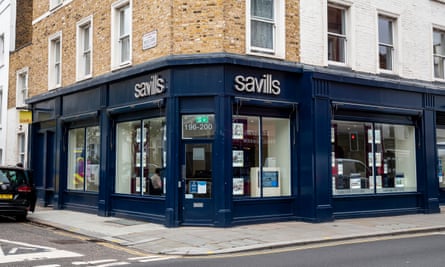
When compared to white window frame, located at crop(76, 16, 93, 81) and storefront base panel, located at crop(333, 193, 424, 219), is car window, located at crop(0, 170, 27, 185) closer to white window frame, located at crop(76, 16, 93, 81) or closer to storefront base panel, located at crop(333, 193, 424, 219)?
white window frame, located at crop(76, 16, 93, 81)

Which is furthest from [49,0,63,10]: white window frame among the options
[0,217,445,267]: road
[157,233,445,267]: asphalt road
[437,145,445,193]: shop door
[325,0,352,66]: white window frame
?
[437,145,445,193]: shop door

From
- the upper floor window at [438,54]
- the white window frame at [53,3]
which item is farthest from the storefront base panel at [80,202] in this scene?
the upper floor window at [438,54]

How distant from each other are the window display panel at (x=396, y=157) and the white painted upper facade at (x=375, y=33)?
1901mm

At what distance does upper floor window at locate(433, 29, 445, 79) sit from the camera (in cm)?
1848

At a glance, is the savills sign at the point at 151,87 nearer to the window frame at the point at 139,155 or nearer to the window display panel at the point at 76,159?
the window frame at the point at 139,155

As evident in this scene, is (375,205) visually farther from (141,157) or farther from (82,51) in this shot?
(82,51)

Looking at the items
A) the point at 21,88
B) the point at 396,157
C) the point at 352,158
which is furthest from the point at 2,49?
the point at 396,157

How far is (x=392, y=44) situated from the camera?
55.7 feet

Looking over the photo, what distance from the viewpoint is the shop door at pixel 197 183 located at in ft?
43.2

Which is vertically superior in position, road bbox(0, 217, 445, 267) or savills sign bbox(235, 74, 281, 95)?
savills sign bbox(235, 74, 281, 95)

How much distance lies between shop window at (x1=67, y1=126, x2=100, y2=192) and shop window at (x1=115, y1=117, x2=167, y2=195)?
1.40 m

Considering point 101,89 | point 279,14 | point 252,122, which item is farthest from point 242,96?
point 101,89

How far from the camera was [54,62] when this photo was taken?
20.2 m

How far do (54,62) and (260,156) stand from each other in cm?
1049
